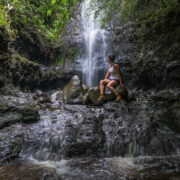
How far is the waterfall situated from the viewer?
26.7 feet

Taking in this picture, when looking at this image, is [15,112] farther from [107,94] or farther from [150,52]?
[150,52]

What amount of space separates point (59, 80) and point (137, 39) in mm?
4768

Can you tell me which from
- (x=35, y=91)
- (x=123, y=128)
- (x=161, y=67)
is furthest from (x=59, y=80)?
(x=123, y=128)

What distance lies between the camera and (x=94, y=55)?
865 centimetres

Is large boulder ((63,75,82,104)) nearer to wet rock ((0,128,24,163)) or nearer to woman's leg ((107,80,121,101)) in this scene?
woman's leg ((107,80,121,101))

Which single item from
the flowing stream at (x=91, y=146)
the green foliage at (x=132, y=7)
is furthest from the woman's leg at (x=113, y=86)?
the green foliage at (x=132, y=7)

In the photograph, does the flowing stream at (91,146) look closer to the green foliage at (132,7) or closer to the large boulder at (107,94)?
the large boulder at (107,94)

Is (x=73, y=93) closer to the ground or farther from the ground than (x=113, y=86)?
closer to the ground

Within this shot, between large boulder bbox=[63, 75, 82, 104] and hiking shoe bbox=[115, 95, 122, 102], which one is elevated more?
large boulder bbox=[63, 75, 82, 104]

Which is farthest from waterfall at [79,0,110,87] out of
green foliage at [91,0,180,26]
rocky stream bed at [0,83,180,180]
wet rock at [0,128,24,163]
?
wet rock at [0,128,24,163]

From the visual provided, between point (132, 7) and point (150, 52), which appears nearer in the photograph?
point (150, 52)

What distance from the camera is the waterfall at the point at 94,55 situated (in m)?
8.15

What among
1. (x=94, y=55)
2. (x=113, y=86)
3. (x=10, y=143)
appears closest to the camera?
(x=10, y=143)

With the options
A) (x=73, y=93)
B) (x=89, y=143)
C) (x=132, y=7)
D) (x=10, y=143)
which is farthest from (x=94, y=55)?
(x=10, y=143)
